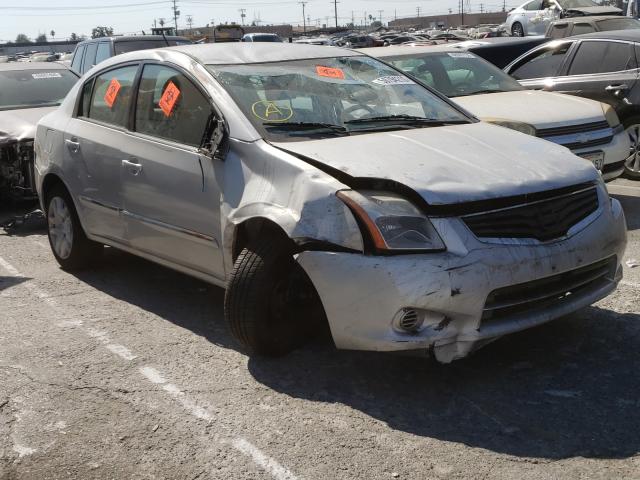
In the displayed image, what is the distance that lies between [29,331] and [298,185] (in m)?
2.22

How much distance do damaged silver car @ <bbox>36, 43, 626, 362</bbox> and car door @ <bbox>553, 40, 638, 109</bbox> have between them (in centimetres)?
475

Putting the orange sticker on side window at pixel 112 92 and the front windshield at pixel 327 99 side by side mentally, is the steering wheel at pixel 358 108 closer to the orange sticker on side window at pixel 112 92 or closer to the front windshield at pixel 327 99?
the front windshield at pixel 327 99

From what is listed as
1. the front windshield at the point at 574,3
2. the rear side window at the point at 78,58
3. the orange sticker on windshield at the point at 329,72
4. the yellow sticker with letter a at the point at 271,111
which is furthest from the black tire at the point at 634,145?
the front windshield at the point at 574,3

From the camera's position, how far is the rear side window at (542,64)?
34.0ft

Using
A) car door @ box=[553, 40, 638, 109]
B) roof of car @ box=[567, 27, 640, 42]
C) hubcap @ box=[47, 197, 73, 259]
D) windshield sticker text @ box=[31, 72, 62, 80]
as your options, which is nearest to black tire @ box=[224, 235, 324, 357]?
hubcap @ box=[47, 197, 73, 259]

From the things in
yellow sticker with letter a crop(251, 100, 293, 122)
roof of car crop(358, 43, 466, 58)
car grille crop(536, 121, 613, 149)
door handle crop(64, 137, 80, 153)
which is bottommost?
car grille crop(536, 121, 613, 149)

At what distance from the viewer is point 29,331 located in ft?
17.4

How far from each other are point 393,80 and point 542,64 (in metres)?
5.62

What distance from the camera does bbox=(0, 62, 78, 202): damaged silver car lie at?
29.0 ft

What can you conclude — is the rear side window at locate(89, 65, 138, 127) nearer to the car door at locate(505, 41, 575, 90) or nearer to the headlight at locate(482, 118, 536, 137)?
the headlight at locate(482, 118, 536, 137)

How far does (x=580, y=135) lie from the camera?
7879 mm

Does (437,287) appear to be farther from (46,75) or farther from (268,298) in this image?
(46,75)

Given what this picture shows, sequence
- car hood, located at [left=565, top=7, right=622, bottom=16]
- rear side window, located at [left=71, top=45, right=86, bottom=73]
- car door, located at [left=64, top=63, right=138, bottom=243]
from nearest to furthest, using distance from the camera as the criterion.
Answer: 1. car door, located at [left=64, top=63, right=138, bottom=243]
2. rear side window, located at [left=71, top=45, right=86, bottom=73]
3. car hood, located at [left=565, top=7, right=622, bottom=16]

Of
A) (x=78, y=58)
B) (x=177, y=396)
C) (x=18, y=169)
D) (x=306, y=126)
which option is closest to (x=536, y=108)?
(x=306, y=126)
